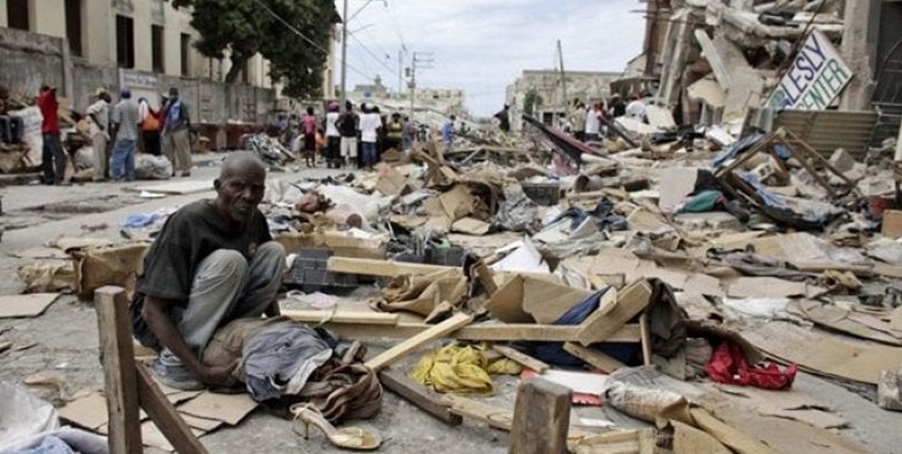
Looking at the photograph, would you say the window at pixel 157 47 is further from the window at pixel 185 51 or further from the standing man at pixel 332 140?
the standing man at pixel 332 140

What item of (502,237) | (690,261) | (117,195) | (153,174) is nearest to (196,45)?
(153,174)

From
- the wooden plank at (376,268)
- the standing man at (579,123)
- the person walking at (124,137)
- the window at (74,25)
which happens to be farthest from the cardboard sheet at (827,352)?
the window at (74,25)

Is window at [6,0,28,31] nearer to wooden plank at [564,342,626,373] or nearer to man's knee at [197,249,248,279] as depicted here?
man's knee at [197,249,248,279]

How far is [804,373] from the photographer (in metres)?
4.19

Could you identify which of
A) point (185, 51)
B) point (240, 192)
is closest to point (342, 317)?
point (240, 192)

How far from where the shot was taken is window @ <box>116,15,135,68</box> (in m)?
28.1

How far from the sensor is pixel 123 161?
1248cm

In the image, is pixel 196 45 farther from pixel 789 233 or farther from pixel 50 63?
pixel 789 233

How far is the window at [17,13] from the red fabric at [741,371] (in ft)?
78.6

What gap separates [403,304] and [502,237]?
12.1ft

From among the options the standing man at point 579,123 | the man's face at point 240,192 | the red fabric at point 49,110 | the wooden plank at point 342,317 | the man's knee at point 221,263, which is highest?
the standing man at point 579,123

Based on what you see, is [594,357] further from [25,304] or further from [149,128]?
[149,128]

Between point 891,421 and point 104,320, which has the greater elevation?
point 104,320

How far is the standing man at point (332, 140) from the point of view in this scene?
56.1 ft
